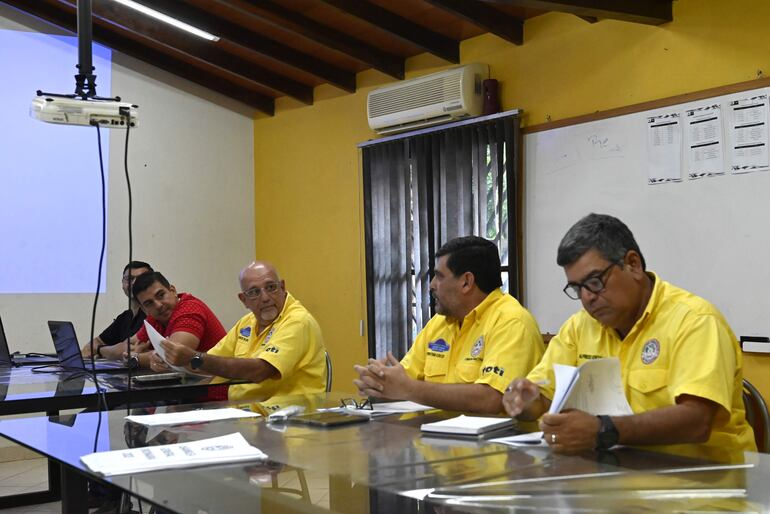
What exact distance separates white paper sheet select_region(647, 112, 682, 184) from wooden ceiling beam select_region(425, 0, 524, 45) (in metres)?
0.99

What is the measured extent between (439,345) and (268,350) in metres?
0.71

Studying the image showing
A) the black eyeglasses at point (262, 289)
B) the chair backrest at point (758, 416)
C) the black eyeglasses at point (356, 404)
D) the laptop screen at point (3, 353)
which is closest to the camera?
the chair backrest at point (758, 416)

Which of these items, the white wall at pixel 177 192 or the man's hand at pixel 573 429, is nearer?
the man's hand at pixel 573 429

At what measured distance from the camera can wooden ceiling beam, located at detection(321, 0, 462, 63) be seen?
485 centimetres

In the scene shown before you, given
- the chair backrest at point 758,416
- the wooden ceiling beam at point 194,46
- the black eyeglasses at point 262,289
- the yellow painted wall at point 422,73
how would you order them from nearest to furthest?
the chair backrest at point 758,416
the black eyeglasses at point 262,289
the yellow painted wall at point 422,73
the wooden ceiling beam at point 194,46

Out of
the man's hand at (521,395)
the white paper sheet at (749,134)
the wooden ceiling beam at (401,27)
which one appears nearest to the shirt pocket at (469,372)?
the man's hand at (521,395)

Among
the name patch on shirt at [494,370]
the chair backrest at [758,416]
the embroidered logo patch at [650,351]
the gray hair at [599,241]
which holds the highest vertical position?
the gray hair at [599,241]

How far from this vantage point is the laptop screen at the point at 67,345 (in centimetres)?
371

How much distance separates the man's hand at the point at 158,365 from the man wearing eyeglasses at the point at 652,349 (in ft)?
6.39

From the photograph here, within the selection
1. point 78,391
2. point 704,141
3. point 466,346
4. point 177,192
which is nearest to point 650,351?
point 466,346

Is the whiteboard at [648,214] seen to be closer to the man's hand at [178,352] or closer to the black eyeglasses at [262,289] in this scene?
the black eyeglasses at [262,289]

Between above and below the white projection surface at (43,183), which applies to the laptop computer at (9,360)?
below

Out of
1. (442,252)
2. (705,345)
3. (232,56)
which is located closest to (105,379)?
(442,252)

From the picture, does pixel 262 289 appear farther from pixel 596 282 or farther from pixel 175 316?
pixel 596 282
